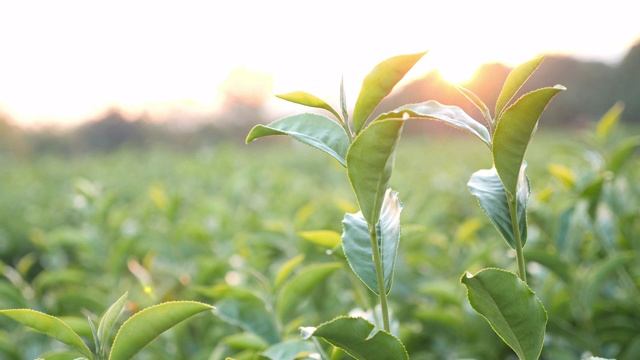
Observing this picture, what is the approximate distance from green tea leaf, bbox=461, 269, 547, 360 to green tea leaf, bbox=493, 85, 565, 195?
118mm

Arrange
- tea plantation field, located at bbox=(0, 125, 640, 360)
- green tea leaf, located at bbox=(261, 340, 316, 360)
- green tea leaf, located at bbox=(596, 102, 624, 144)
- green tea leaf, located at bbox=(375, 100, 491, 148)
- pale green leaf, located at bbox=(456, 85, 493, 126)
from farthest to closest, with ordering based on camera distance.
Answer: green tea leaf, located at bbox=(596, 102, 624, 144)
tea plantation field, located at bbox=(0, 125, 640, 360)
green tea leaf, located at bbox=(261, 340, 316, 360)
pale green leaf, located at bbox=(456, 85, 493, 126)
green tea leaf, located at bbox=(375, 100, 491, 148)

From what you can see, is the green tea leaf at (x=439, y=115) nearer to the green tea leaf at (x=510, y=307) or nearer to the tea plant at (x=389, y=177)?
the tea plant at (x=389, y=177)

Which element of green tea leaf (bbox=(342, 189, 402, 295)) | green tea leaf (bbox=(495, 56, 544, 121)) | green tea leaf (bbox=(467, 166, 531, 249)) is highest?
green tea leaf (bbox=(495, 56, 544, 121))

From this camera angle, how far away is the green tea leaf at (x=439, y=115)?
0.58 m

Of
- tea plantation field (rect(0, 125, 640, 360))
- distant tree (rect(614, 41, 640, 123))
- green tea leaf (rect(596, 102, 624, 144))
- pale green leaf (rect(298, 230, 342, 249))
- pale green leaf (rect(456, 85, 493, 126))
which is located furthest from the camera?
distant tree (rect(614, 41, 640, 123))

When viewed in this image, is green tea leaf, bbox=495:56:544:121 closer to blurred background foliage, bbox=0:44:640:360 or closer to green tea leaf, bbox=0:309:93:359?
blurred background foliage, bbox=0:44:640:360

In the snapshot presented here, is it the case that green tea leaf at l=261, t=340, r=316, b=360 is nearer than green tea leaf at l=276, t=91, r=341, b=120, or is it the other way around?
green tea leaf at l=276, t=91, r=341, b=120

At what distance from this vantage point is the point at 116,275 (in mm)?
1922

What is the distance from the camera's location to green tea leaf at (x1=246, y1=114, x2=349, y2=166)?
26.7 inches

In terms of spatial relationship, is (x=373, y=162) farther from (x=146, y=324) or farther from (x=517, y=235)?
(x=146, y=324)

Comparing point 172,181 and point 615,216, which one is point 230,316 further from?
point 172,181

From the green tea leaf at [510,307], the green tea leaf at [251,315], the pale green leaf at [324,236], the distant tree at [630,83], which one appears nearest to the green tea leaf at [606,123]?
the pale green leaf at [324,236]

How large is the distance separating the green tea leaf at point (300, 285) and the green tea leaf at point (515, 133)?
1.65 ft

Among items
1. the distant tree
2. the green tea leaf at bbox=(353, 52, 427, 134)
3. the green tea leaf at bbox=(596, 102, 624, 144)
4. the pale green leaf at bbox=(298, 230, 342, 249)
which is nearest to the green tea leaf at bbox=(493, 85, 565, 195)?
the green tea leaf at bbox=(353, 52, 427, 134)
